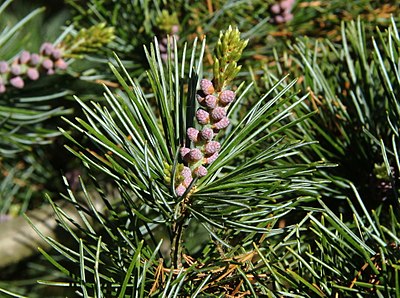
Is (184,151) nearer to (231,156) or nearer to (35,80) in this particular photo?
(231,156)

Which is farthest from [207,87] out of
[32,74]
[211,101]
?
[32,74]

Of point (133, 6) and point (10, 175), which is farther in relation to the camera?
point (10, 175)

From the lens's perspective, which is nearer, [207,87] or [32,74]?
[207,87]

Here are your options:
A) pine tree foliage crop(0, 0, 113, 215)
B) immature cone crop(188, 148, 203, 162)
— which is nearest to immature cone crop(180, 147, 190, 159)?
immature cone crop(188, 148, 203, 162)

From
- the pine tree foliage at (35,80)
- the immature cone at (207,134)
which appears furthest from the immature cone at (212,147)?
the pine tree foliage at (35,80)

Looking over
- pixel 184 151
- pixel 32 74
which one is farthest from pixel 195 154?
pixel 32 74

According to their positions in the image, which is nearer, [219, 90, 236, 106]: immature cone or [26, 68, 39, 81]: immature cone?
[219, 90, 236, 106]: immature cone

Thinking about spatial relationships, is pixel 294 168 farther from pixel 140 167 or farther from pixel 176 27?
pixel 176 27

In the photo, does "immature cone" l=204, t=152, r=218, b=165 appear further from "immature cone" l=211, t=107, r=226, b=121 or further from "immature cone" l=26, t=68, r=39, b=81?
"immature cone" l=26, t=68, r=39, b=81

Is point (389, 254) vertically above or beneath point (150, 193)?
beneath

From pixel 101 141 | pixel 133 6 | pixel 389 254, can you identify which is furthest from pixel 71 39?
pixel 389 254

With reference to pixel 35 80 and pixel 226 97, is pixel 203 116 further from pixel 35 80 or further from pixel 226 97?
pixel 35 80
